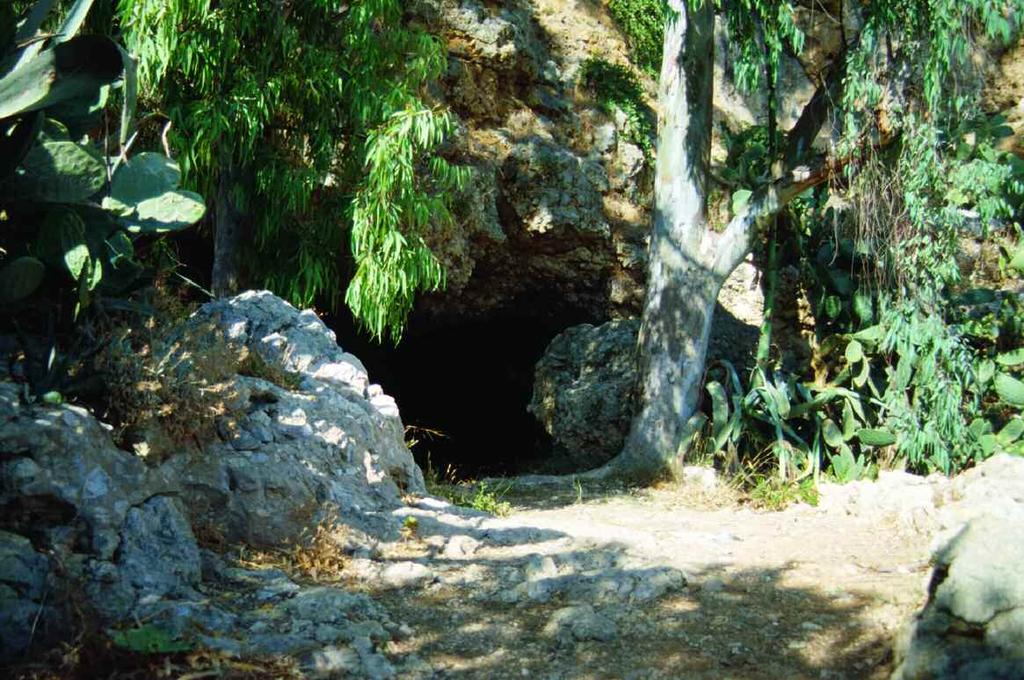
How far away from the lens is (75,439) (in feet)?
13.8

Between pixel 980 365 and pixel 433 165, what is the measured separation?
476cm

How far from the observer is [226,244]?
8.73 metres

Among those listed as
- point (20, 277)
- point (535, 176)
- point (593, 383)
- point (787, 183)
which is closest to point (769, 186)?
point (787, 183)

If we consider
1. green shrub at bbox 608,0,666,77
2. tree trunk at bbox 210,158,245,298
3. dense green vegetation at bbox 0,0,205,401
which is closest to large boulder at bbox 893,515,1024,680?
dense green vegetation at bbox 0,0,205,401

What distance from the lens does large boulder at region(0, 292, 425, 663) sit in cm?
390

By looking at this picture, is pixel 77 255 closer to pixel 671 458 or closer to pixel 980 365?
pixel 671 458

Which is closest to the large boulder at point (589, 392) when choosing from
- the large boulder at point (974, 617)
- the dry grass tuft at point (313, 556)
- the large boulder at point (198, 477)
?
the large boulder at point (198, 477)

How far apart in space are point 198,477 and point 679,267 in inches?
206

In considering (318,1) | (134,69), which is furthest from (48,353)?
(318,1)

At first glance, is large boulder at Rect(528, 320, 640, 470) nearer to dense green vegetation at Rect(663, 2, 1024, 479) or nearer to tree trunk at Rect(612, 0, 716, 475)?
tree trunk at Rect(612, 0, 716, 475)

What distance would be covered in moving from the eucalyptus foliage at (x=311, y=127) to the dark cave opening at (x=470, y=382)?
8.73 feet

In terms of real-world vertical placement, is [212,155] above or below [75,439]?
above

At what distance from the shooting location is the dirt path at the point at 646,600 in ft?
14.0

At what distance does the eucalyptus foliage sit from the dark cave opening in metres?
2.66
